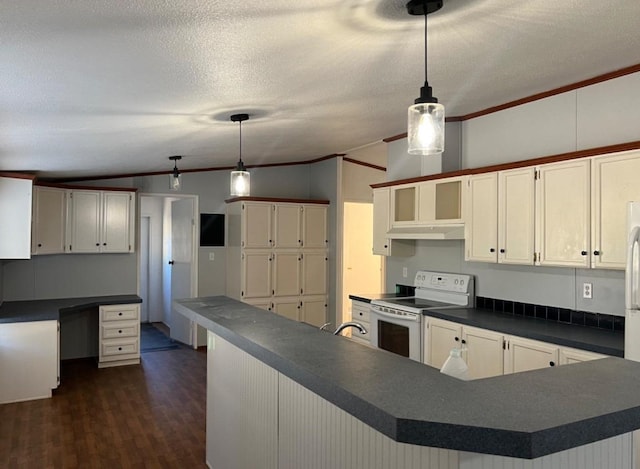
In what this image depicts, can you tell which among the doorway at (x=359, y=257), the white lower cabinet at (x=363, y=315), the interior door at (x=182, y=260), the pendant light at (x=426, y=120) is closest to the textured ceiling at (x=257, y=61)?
the pendant light at (x=426, y=120)

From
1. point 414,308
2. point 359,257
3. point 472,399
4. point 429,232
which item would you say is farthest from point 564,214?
point 359,257

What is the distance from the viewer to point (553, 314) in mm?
Result: 3840

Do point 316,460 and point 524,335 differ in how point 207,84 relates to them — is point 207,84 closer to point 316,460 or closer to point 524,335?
point 316,460

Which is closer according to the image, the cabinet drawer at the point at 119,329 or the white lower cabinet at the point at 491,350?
the white lower cabinet at the point at 491,350

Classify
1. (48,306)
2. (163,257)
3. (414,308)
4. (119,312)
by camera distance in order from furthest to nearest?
(163,257)
(119,312)
(48,306)
(414,308)

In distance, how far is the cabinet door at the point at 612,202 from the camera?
10.0 ft

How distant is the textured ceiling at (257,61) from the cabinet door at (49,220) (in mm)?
1351

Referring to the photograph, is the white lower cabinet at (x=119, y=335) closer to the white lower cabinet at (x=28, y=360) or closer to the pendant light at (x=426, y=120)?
the white lower cabinet at (x=28, y=360)

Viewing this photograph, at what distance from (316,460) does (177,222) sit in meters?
5.89

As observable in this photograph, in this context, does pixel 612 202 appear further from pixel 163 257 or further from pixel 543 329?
pixel 163 257

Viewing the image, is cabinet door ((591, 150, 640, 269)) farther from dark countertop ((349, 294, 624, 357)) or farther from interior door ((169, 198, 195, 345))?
interior door ((169, 198, 195, 345))

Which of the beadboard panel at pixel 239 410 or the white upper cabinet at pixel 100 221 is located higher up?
the white upper cabinet at pixel 100 221

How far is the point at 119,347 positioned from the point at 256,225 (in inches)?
85.4

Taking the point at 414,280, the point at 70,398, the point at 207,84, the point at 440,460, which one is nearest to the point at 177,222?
the point at 70,398
